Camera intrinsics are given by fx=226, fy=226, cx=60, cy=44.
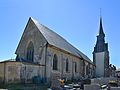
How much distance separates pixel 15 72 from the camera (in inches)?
1116

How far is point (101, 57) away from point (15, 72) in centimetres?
3935

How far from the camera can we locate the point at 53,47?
33.4 metres

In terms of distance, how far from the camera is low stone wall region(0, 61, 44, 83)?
1115 inches

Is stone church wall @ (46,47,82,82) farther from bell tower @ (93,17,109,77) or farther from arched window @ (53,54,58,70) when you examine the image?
bell tower @ (93,17,109,77)

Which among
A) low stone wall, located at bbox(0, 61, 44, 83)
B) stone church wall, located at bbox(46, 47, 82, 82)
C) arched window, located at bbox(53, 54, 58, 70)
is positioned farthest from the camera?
arched window, located at bbox(53, 54, 58, 70)

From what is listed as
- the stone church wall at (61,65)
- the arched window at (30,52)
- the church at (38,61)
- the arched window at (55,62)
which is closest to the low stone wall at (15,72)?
the church at (38,61)

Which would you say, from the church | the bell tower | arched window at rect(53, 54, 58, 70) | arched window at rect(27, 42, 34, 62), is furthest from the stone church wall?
the bell tower

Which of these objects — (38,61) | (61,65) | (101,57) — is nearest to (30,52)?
(38,61)

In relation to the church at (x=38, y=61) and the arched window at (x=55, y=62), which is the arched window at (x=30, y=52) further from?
the arched window at (x=55, y=62)

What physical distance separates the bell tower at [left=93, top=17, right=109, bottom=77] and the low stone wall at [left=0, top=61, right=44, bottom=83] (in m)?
36.1

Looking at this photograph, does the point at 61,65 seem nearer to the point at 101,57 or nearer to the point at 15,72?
the point at 15,72

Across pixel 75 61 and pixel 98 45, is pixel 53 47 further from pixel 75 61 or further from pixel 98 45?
pixel 98 45

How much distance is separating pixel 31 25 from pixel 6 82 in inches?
411

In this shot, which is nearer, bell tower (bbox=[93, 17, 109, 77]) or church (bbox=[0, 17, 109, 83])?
church (bbox=[0, 17, 109, 83])
